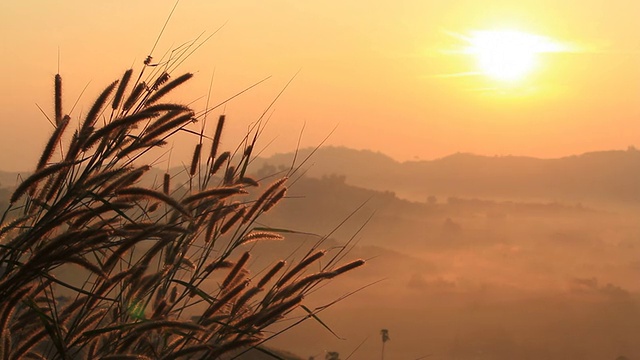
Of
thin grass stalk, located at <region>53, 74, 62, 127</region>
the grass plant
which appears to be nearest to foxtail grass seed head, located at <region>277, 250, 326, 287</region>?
the grass plant

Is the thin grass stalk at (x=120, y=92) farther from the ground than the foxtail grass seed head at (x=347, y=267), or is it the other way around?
the thin grass stalk at (x=120, y=92)

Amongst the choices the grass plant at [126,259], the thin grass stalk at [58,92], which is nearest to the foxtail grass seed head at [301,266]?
the grass plant at [126,259]

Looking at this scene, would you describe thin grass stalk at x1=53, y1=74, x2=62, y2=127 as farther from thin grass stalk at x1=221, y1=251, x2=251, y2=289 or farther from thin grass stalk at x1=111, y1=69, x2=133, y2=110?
thin grass stalk at x1=221, y1=251, x2=251, y2=289

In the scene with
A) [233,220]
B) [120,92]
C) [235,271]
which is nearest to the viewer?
[120,92]

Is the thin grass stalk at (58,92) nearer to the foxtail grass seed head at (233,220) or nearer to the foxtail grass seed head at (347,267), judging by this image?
the foxtail grass seed head at (233,220)

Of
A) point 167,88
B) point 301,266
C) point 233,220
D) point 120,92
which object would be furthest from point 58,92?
point 301,266

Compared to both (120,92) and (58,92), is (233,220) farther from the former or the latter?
(58,92)

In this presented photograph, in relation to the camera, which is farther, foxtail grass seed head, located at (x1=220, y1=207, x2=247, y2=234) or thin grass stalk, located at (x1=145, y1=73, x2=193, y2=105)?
foxtail grass seed head, located at (x1=220, y1=207, x2=247, y2=234)

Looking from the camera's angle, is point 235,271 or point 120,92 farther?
point 235,271

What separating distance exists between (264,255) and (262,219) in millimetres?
290

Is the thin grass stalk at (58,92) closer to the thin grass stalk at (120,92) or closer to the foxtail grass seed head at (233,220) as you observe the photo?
the thin grass stalk at (120,92)

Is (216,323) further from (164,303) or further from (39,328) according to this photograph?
(39,328)

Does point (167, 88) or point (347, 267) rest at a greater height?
point (167, 88)

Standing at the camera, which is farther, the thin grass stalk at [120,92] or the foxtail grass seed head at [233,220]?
the foxtail grass seed head at [233,220]
